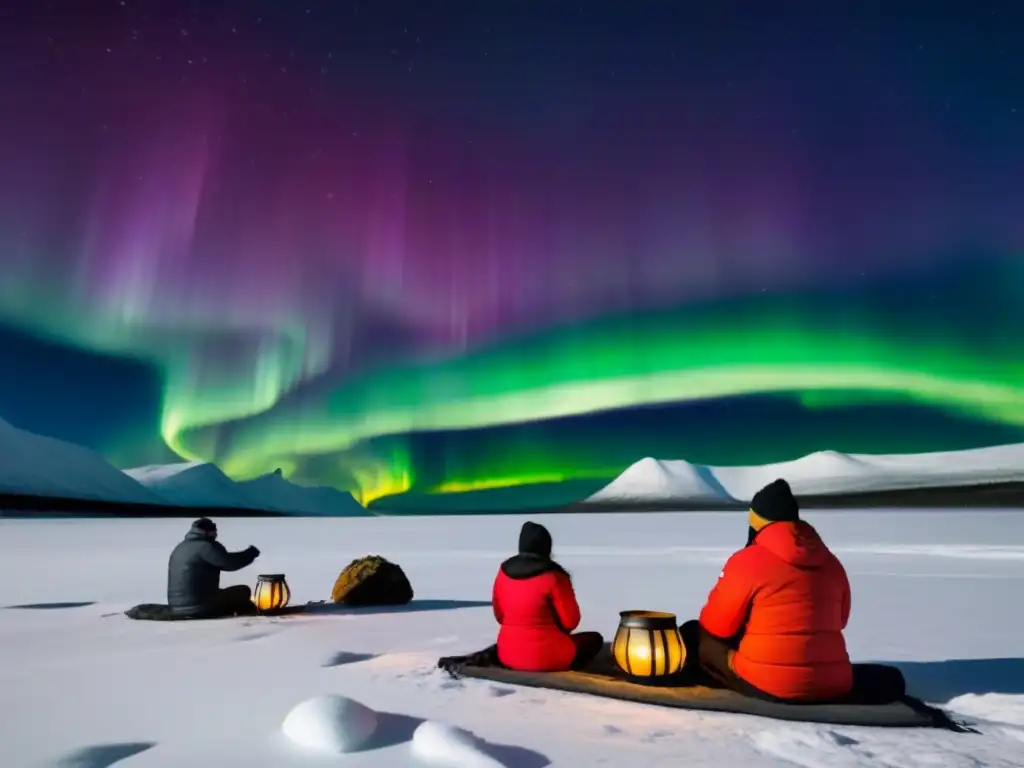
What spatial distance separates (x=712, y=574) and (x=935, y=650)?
26.7ft

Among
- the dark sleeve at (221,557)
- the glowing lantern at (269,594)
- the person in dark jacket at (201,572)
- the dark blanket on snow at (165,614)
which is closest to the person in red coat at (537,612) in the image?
the dark sleeve at (221,557)

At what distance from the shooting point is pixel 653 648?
20.3ft

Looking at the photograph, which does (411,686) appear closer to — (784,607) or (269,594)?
(784,607)

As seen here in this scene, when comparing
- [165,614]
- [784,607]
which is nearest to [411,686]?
[784,607]

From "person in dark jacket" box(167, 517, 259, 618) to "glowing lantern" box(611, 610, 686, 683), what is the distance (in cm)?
503

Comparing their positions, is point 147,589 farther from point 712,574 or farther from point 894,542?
point 894,542

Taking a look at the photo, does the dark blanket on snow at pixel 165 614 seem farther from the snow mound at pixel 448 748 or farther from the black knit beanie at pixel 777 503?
the black knit beanie at pixel 777 503

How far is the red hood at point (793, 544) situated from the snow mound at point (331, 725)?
8.55ft

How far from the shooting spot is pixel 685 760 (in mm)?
4852

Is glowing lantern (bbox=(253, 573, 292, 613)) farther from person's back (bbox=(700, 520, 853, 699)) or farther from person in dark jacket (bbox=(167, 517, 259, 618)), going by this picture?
person's back (bbox=(700, 520, 853, 699))

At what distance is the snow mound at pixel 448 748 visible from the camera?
15.7 ft

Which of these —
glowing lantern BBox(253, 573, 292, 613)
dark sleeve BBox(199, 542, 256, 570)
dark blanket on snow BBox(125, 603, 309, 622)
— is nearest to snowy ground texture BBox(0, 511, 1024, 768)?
dark blanket on snow BBox(125, 603, 309, 622)

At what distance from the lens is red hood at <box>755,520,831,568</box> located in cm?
544

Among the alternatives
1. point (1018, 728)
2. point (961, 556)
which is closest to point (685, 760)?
point (1018, 728)
